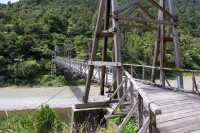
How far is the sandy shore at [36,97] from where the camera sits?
63.9 feet

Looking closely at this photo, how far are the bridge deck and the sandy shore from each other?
1306 centimetres

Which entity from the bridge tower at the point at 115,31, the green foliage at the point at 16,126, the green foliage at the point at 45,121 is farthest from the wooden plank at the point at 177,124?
the green foliage at the point at 45,121

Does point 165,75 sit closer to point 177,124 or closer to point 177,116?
point 177,116

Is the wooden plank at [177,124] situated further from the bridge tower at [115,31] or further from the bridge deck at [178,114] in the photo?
the bridge tower at [115,31]

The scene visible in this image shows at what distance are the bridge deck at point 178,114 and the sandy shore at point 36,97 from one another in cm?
1306

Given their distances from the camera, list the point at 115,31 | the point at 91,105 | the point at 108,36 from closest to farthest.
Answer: the point at 115,31, the point at 91,105, the point at 108,36

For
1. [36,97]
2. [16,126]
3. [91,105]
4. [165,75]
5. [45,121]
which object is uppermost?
[16,126]

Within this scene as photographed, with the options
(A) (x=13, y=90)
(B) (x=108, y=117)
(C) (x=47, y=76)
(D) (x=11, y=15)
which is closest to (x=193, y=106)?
(B) (x=108, y=117)

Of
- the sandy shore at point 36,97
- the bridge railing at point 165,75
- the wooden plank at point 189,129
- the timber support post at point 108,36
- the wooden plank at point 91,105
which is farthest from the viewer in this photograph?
the sandy shore at point 36,97

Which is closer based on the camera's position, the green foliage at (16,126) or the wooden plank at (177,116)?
the green foliage at (16,126)

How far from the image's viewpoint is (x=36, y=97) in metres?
22.5

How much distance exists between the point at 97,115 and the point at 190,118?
2773 millimetres

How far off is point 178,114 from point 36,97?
775 inches

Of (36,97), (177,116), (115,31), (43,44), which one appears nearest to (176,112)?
(177,116)
